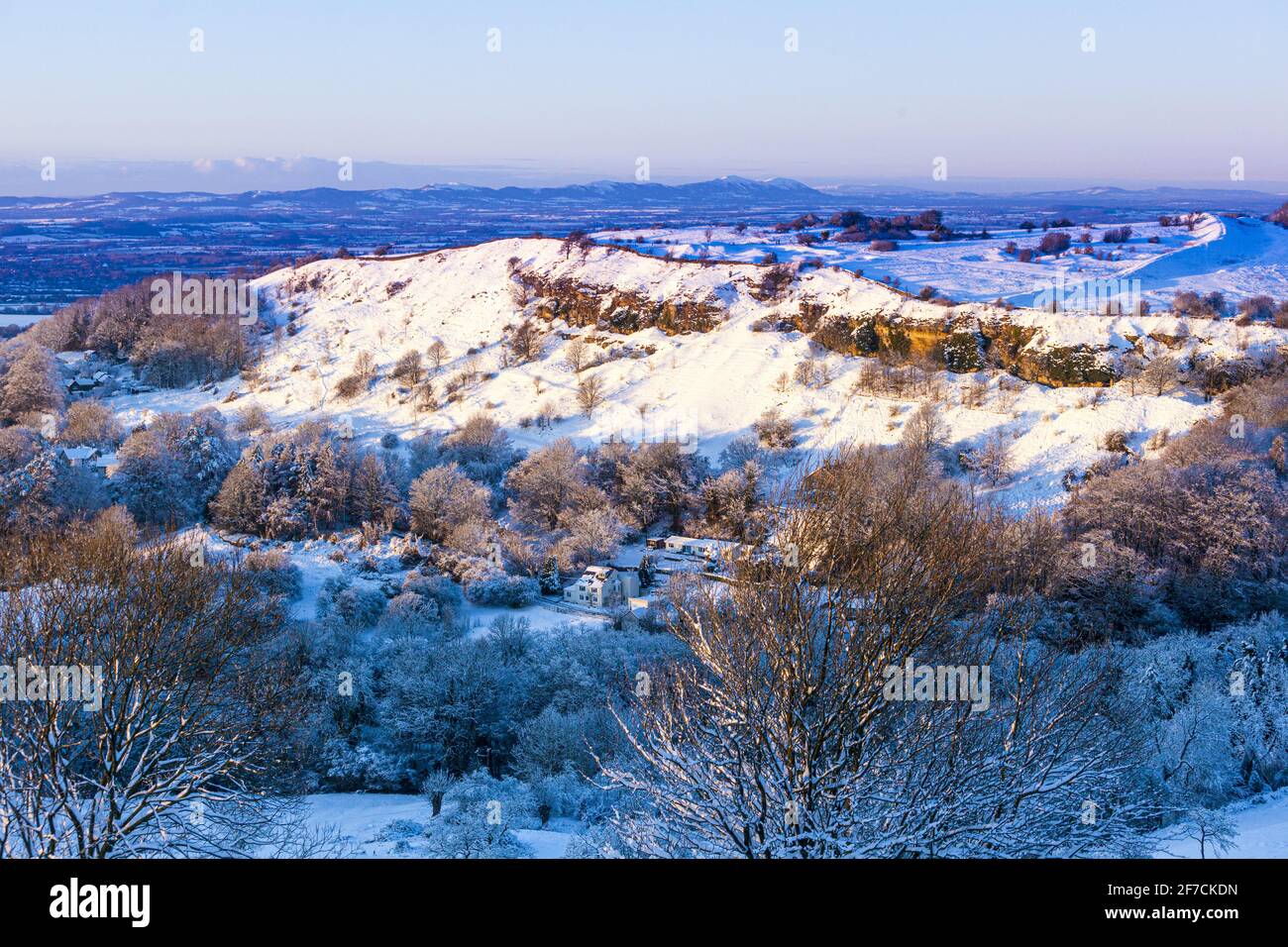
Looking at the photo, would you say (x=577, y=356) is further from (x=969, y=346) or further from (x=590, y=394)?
(x=969, y=346)

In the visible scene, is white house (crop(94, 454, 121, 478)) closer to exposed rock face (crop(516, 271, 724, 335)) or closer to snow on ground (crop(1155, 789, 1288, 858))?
exposed rock face (crop(516, 271, 724, 335))

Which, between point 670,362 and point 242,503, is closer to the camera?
point 242,503

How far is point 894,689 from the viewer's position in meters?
7.32

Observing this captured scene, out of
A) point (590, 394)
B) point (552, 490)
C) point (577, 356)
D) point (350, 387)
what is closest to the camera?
point (552, 490)

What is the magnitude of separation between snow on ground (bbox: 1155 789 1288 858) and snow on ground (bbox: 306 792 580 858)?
7.38m

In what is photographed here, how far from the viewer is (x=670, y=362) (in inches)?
1597

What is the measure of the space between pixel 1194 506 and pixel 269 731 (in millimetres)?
21788

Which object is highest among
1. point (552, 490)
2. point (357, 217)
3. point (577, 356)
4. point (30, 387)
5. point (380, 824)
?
point (357, 217)

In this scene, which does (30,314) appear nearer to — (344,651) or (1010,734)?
(344,651)

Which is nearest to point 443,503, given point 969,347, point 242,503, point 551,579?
point 551,579

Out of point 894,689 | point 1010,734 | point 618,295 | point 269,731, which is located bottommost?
point 269,731

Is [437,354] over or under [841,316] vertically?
under

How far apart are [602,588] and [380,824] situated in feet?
35.2
